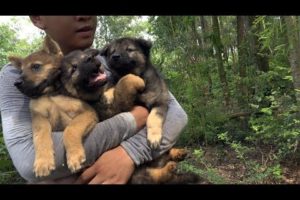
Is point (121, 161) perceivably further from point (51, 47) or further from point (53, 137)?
point (51, 47)

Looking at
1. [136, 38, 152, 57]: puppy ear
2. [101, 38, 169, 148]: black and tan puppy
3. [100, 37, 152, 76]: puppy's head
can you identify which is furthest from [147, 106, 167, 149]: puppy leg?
[136, 38, 152, 57]: puppy ear

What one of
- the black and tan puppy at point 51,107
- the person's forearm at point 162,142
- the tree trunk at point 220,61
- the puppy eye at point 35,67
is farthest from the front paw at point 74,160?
the tree trunk at point 220,61

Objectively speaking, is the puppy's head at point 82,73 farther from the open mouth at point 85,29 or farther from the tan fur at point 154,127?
the tan fur at point 154,127

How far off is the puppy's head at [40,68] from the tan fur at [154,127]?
1.80 feet

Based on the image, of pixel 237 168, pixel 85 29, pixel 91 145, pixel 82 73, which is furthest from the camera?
pixel 237 168

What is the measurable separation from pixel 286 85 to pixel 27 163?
6772 mm

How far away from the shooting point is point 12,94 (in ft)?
7.78

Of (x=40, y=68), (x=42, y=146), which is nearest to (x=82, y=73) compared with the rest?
(x=40, y=68)

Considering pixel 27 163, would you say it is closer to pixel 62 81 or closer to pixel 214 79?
pixel 62 81

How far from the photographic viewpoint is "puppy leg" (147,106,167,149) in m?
2.46

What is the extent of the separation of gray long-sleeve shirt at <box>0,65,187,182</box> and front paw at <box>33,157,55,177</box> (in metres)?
0.03

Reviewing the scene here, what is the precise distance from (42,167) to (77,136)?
0.73 ft

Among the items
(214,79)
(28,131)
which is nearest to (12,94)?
(28,131)

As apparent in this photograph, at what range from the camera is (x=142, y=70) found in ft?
9.60
